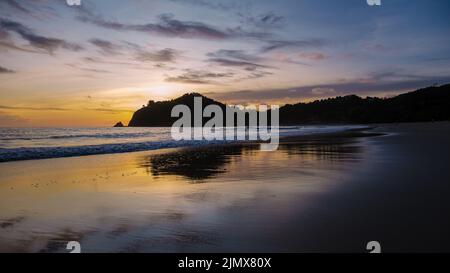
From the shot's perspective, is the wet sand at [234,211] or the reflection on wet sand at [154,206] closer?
the wet sand at [234,211]

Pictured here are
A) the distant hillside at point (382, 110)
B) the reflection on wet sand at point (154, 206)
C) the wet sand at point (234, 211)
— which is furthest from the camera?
the distant hillside at point (382, 110)

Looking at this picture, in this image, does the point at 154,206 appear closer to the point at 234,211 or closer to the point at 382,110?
the point at 234,211

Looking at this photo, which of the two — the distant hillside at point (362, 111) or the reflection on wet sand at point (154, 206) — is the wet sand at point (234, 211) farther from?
the distant hillside at point (362, 111)

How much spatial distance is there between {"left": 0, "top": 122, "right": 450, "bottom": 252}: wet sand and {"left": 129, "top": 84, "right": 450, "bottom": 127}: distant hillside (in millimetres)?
92587

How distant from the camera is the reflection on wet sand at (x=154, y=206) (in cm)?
456

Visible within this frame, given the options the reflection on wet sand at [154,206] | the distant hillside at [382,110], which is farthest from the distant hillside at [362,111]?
the reflection on wet sand at [154,206]

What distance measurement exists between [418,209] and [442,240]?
1.39 meters

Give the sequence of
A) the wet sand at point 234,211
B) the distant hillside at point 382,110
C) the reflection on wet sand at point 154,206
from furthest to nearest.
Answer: the distant hillside at point 382,110 → the reflection on wet sand at point 154,206 → the wet sand at point 234,211

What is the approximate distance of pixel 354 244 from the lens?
4.24 meters

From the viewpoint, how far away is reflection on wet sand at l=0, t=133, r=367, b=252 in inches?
179

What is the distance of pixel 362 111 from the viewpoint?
12056 centimetres

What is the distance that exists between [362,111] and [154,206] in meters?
124

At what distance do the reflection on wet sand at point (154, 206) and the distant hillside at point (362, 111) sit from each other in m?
92.5

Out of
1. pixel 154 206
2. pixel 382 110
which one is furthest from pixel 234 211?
pixel 382 110
